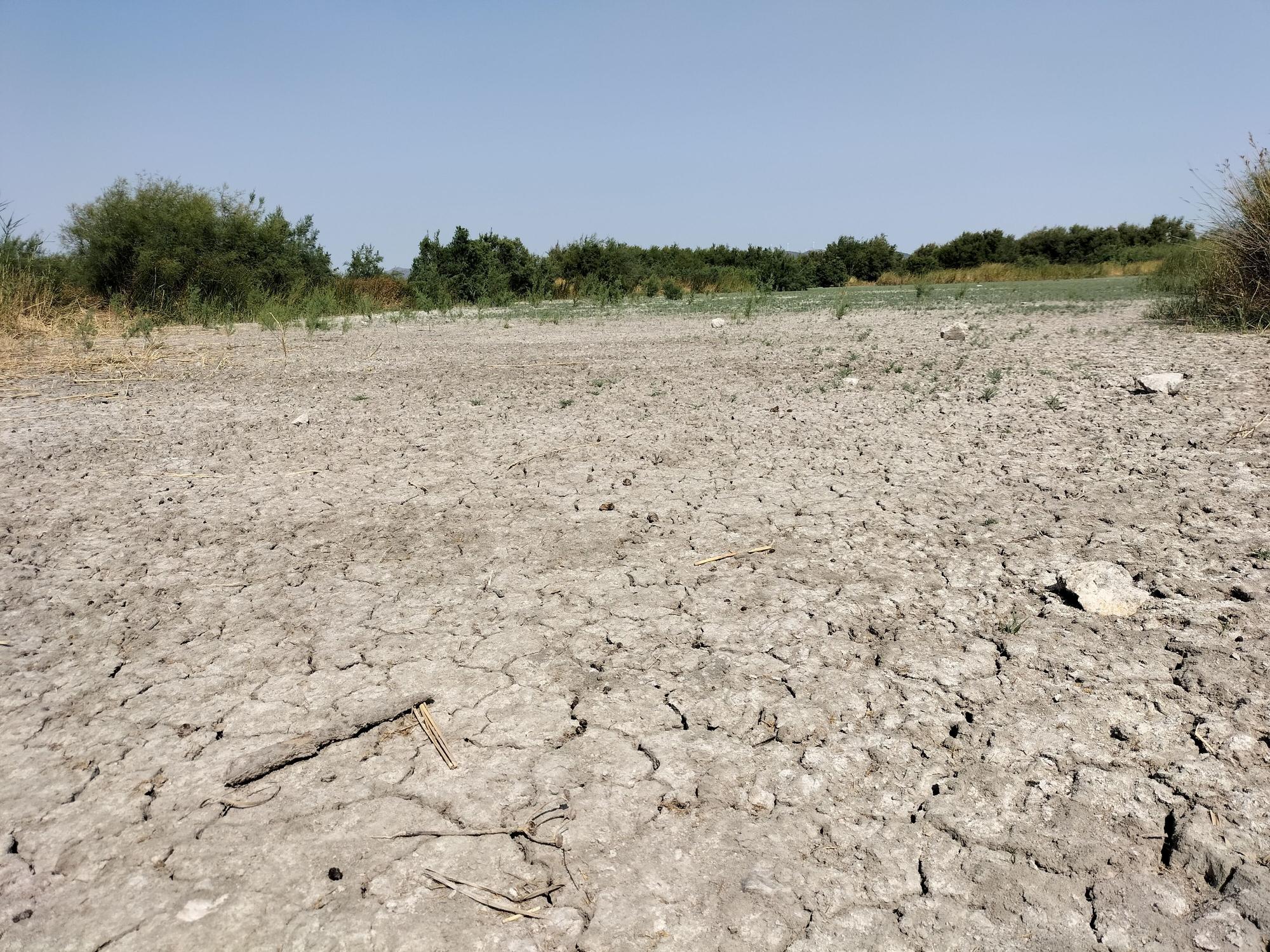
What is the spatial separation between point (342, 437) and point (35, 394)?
125 inches

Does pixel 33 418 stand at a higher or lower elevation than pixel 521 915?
higher

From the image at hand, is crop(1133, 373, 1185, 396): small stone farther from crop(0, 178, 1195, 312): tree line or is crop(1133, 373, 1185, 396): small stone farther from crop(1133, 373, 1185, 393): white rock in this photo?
crop(0, 178, 1195, 312): tree line

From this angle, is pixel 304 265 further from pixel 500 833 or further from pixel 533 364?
pixel 500 833

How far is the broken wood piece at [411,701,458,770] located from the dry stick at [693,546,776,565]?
1087 mm

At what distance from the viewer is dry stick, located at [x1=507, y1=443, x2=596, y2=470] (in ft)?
12.6

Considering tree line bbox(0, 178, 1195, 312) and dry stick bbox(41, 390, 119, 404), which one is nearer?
dry stick bbox(41, 390, 119, 404)

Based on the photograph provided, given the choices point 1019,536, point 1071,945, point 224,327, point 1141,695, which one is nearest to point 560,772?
point 1071,945

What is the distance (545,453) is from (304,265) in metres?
16.0

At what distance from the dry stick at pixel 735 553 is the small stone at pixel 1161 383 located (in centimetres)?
351

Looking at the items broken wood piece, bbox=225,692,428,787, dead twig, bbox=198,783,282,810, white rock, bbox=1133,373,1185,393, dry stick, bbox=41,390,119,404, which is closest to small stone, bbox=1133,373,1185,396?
white rock, bbox=1133,373,1185,393

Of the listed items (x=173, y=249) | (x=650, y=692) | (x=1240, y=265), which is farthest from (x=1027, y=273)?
(x=650, y=692)

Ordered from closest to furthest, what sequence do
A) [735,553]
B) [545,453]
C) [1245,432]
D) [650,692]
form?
[650,692] < [735,553] < [1245,432] < [545,453]

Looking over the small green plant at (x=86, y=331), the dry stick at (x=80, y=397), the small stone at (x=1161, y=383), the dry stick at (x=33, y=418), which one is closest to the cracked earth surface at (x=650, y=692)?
the small stone at (x=1161, y=383)

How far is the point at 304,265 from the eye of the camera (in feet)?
57.9
